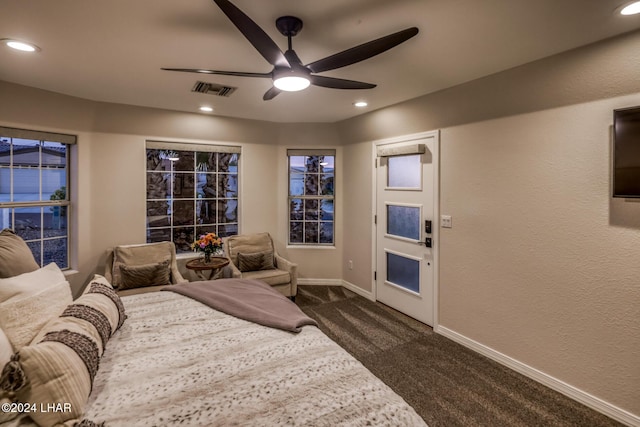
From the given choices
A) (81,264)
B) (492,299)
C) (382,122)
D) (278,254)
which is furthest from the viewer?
(278,254)

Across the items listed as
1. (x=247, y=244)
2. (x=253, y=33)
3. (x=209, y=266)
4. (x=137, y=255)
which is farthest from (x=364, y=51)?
(x=137, y=255)

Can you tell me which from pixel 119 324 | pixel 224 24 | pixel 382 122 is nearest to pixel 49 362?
pixel 119 324

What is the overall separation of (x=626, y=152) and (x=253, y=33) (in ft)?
7.93

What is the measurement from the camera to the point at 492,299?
9.55ft

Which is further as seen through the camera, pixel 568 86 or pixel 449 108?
pixel 449 108

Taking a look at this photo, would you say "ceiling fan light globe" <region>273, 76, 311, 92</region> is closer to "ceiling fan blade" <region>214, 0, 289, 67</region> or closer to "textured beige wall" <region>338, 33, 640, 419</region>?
"ceiling fan blade" <region>214, 0, 289, 67</region>

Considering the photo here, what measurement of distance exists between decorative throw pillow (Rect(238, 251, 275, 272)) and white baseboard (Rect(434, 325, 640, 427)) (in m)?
2.43

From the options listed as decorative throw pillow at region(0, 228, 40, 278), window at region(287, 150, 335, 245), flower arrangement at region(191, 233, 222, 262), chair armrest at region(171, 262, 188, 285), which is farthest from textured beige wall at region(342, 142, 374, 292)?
decorative throw pillow at region(0, 228, 40, 278)

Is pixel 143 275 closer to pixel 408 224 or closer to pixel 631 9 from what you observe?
pixel 408 224

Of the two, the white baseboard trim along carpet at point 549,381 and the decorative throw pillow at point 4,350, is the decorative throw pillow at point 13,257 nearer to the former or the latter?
the decorative throw pillow at point 4,350

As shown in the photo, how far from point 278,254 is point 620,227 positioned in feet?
13.0

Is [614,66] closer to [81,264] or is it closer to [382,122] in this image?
[382,122]

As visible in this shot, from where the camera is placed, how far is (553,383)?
2.47 meters

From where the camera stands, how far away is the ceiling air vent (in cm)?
318
